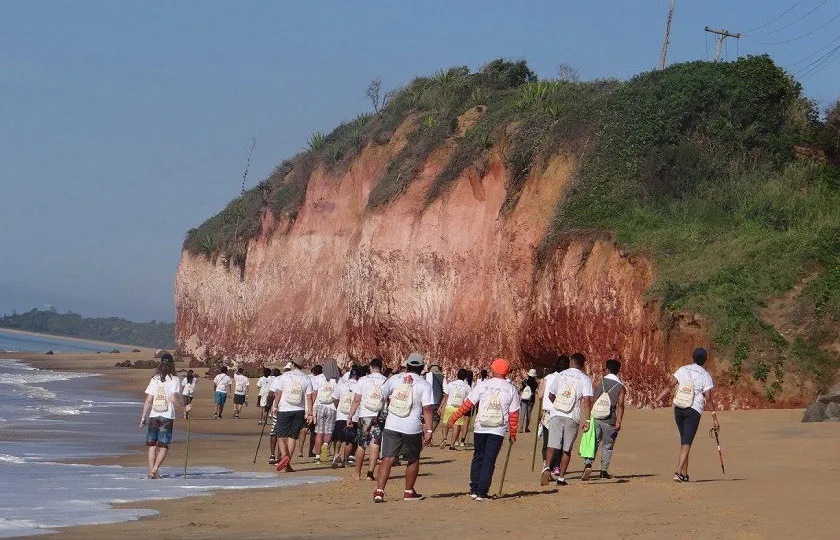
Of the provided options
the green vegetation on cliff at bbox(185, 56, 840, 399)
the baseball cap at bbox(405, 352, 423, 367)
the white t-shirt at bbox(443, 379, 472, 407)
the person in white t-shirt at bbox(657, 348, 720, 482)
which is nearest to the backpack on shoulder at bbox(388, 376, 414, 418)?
the baseball cap at bbox(405, 352, 423, 367)

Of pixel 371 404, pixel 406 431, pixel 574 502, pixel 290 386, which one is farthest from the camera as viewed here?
pixel 290 386

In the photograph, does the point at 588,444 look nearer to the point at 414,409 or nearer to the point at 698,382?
the point at 698,382

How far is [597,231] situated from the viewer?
32844 mm

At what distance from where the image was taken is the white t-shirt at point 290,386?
18516 millimetres

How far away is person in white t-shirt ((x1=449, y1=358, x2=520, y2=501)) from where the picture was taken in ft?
45.6

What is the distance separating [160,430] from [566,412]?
562 cm

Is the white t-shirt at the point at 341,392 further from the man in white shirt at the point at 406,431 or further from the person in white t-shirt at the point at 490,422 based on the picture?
the person in white t-shirt at the point at 490,422

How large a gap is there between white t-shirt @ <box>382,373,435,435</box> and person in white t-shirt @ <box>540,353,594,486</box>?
6.29ft

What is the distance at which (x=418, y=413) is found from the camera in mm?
14234

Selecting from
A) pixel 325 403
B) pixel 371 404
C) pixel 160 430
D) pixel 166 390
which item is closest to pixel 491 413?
pixel 371 404

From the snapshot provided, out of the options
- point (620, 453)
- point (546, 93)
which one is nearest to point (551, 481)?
point (620, 453)

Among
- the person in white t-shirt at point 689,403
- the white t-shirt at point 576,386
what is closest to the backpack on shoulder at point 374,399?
the white t-shirt at point 576,386

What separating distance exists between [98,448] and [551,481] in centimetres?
1041

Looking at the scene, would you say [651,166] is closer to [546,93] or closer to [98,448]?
[546,93]
